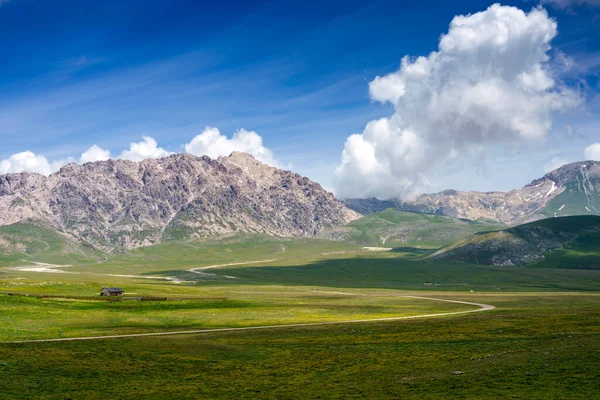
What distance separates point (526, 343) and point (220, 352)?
3491 cm

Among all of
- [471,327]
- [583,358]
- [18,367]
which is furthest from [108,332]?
[583,358]

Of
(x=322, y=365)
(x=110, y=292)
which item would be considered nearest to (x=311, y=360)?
(x=322, y=365)

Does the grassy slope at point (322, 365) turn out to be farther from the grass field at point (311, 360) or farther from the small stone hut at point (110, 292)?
the small stone hut at point (110, 292)

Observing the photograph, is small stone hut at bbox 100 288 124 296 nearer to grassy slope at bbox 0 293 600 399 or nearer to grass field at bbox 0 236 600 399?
grass field at bbox 0 236 600 399

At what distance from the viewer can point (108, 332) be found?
7600 cm

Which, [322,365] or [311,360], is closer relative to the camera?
[322,365]

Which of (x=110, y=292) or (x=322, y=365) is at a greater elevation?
(x=110, y=292)

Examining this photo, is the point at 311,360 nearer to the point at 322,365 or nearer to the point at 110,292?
the point at 322,365

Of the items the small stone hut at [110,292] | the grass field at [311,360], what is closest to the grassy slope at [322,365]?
the grass field at [311,360]

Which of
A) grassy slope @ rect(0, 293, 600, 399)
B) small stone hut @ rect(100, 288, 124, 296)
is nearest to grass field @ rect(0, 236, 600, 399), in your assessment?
grassy slope @ rect(0, 293, 600, 399)

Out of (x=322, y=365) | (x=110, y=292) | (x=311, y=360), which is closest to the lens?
(x=322, y=365)

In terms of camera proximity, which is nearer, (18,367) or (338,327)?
(18,367)

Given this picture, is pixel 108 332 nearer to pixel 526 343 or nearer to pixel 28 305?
pixel 28 305

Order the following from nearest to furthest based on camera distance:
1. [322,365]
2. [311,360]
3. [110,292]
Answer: [322,365], [311,360], [110,292]
